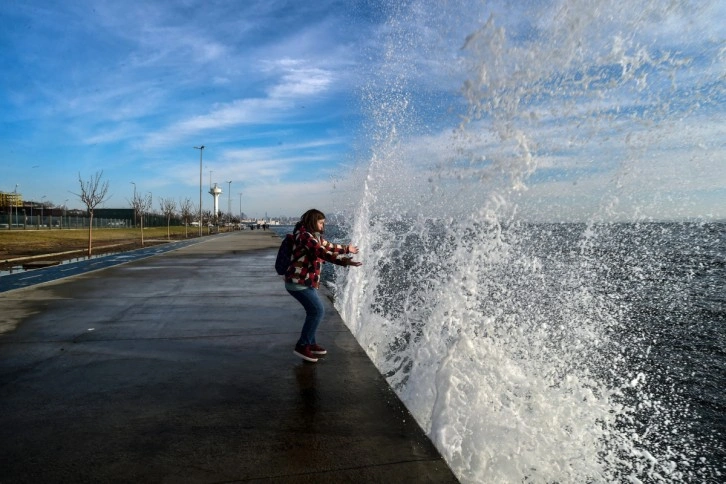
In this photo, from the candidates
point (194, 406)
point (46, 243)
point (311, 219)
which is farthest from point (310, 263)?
point (46, 243)

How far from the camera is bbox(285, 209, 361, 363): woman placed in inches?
186

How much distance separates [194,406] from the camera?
3.64 metres

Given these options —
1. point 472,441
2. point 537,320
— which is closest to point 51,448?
point 472,441

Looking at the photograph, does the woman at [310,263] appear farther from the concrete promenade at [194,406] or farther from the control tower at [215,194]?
the control tower at [215,194]

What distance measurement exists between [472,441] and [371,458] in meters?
1.54

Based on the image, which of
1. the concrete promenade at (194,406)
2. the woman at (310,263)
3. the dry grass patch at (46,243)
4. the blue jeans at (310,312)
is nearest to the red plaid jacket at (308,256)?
the woman at (310,263)

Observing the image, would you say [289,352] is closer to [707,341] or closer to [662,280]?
[707,341]

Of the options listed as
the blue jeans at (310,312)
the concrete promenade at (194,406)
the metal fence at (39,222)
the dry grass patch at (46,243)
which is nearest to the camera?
the concrete promenade at (194,406)

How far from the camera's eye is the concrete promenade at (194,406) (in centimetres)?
275

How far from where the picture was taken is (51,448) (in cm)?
295

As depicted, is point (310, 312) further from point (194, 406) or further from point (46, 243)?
point (46, 243)

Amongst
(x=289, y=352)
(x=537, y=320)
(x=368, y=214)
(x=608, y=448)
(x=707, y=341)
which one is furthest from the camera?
(x=537, y=320)

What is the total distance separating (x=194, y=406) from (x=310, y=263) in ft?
5.95

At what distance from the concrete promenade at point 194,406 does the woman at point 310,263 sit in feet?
0.77
